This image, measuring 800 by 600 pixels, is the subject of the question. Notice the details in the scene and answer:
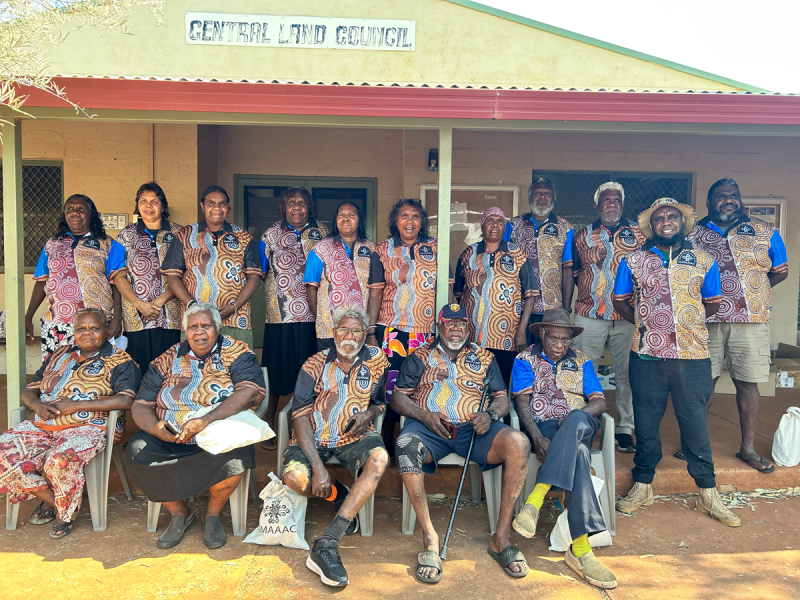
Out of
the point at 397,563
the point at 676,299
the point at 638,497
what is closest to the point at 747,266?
the point at 676,299

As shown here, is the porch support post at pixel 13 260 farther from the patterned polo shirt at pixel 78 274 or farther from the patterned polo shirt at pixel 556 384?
the patterned polo shirt at pixel 556 384

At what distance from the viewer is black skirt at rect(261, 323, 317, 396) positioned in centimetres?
403

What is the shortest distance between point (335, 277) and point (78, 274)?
1627mm

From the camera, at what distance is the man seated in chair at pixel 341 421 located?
2994 millimetres

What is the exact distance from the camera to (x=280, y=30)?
561cm

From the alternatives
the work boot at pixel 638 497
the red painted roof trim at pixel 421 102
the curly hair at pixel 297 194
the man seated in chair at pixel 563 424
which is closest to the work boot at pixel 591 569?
the man seated in chair at pixel 563 424

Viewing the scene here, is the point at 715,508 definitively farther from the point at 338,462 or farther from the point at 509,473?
the point at 338,462

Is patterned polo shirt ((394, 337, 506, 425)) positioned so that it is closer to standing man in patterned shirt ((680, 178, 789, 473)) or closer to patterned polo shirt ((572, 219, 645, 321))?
patterned polo shirt ((572, 219, 645, 321))

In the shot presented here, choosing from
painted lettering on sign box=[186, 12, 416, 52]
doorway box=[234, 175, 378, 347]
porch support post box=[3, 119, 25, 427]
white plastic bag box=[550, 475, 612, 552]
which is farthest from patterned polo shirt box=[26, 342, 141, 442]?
painted lettering on sign box=[186, 12, 416, 52]

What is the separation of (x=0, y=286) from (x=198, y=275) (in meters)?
3.28

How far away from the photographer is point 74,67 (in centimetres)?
565

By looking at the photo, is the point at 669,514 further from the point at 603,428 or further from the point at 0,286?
the point at 0,286

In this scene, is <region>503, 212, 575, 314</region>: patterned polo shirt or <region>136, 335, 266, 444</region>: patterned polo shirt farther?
<region>503, 212, 575, 314</region>: patterned polo shirt

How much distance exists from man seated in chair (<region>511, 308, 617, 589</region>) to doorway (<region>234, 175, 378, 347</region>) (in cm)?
298
